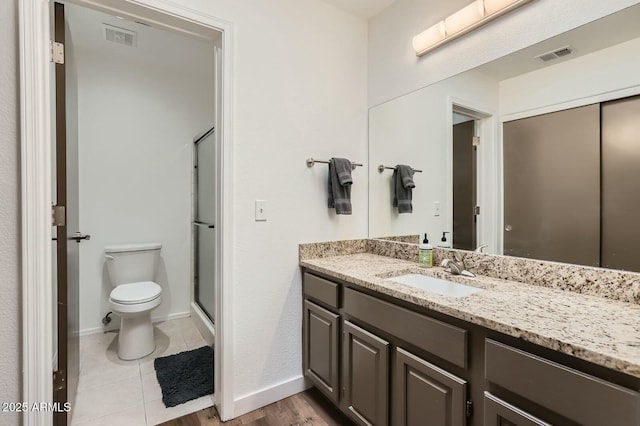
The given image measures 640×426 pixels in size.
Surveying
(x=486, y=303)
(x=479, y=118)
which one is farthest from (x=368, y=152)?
(x=486, y=303)

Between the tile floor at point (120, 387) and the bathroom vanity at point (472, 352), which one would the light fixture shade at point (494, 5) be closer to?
the bathroom vanity at point (472, 352)

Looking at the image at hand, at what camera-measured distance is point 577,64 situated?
125 cm

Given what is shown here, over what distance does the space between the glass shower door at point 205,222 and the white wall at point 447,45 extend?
56.2 inches

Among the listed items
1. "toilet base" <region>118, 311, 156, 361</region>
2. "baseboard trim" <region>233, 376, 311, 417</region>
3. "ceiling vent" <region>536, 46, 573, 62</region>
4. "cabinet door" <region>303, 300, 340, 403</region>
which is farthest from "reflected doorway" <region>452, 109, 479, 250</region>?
"toilet base" <region>118, 311, 156, 361</region>

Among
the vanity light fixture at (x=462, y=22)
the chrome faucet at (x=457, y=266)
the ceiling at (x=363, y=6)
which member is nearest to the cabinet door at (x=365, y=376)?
the chrome faucet at (x=457, y=266)

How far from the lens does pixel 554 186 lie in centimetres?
133

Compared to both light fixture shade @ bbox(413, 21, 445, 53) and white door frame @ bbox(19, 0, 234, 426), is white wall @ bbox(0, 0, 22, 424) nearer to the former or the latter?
white door frame @ bbox(19, 0, 234, 426)

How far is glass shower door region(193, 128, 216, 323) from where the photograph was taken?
2582 mm

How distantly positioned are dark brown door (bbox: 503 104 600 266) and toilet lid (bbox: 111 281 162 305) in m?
2.36

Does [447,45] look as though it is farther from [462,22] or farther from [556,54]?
[556,54]

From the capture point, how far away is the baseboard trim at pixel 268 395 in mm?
1714

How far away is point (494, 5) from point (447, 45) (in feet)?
0.91

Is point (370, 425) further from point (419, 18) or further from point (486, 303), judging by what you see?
point (419, 18)

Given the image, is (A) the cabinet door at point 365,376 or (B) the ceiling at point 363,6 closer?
(A) the cabinet door at point 365,376
